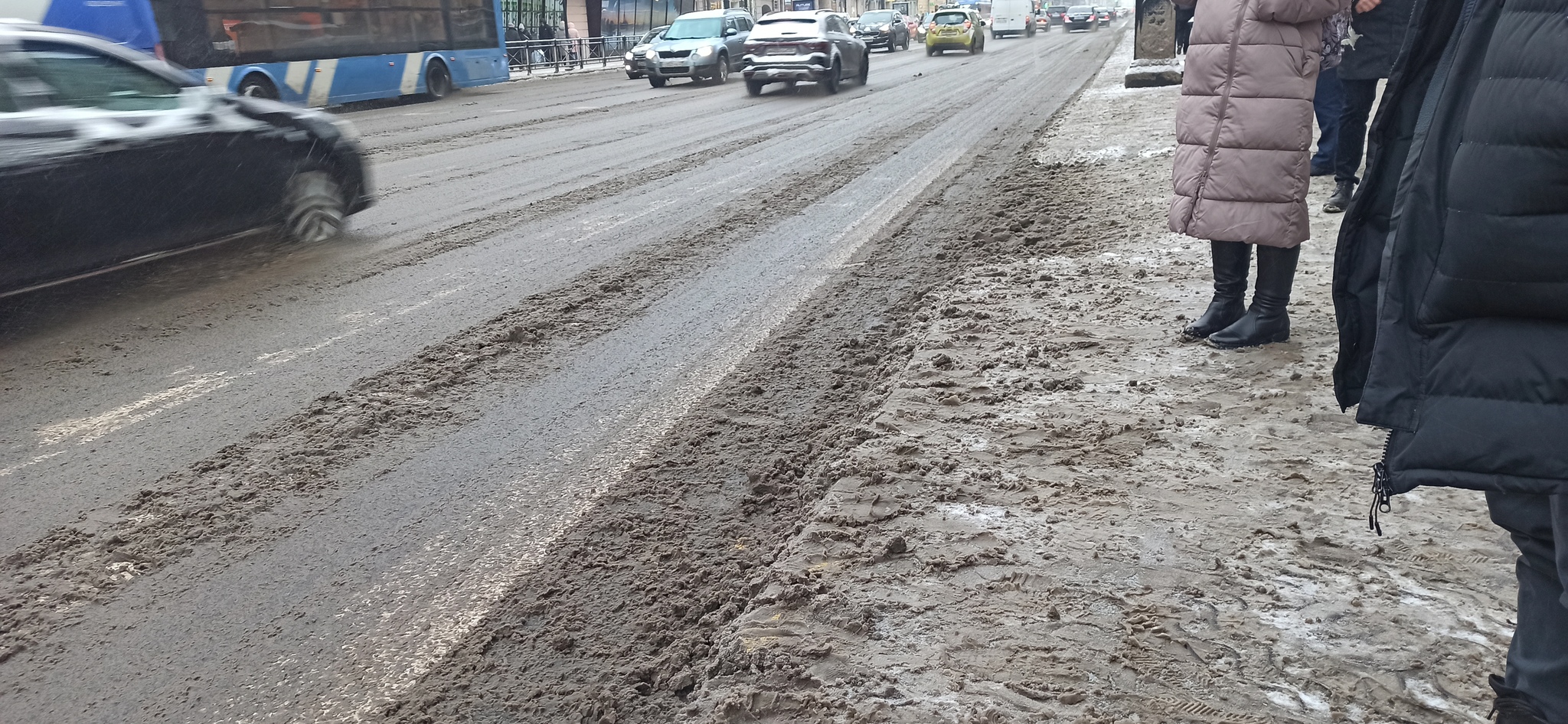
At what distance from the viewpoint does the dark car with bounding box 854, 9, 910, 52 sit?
4200 cm

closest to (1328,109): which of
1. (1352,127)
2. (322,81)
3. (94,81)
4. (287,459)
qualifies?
(1352,127)

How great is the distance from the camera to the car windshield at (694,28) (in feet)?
86.6

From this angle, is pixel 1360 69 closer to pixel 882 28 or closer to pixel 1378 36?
pixel 1378 36

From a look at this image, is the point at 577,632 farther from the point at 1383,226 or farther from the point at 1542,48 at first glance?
A: the point at 1542,48

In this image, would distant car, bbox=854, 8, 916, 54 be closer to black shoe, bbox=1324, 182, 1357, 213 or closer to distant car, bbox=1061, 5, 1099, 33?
distant car, bbox=1061, 5, 1099, 33

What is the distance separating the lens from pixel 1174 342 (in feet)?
16.1

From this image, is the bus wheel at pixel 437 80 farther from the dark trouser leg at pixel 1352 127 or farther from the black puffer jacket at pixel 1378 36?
the black puffer jacket at pixel 1378 36

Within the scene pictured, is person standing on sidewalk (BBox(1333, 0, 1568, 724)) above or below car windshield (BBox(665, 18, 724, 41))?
below

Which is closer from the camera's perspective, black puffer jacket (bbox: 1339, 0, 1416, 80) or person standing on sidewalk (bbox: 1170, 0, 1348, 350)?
person standing on sidewalk (bbox: 1170, 0, 1348, 350)

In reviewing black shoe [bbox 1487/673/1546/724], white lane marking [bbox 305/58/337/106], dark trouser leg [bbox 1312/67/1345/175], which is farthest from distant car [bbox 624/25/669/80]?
black shoe [bbox 1487/673/1546/724]

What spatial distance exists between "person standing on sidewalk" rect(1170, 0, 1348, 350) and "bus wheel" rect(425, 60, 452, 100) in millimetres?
20538

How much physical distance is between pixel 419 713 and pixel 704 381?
244 cm

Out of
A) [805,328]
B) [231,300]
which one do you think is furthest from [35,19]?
[805,328]

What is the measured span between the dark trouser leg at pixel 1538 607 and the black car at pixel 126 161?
6.75m
